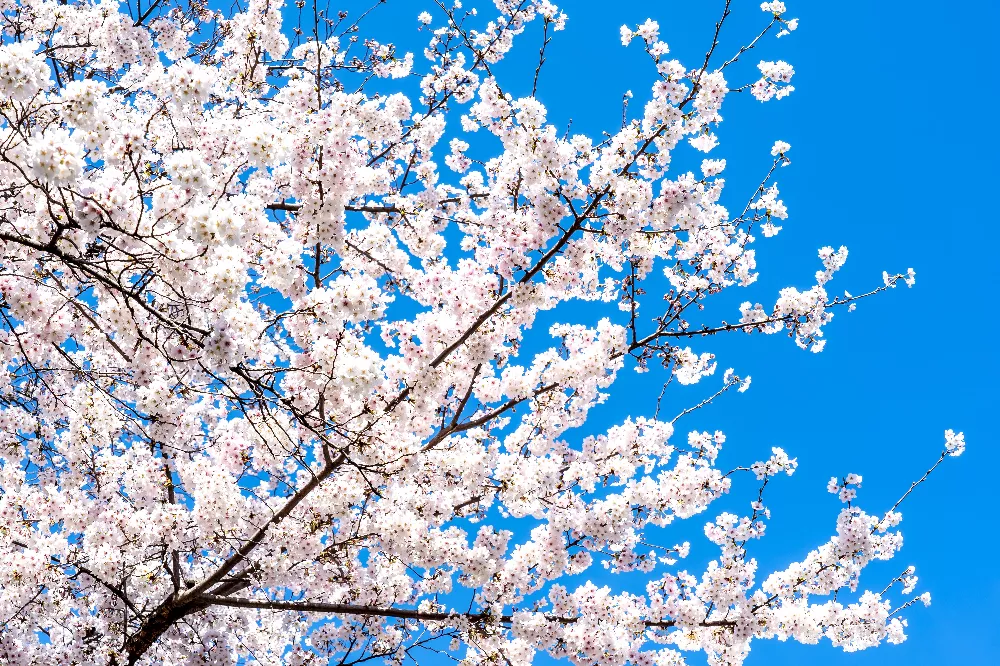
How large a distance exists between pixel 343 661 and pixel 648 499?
3.91 metres

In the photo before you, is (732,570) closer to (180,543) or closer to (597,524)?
(597,524)

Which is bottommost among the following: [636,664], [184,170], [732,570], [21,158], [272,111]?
[636,664]

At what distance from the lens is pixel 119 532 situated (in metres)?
8.46

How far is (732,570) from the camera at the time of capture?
8.34m

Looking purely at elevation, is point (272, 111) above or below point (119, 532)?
above

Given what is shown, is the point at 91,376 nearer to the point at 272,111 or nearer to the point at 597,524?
the point at 272,111

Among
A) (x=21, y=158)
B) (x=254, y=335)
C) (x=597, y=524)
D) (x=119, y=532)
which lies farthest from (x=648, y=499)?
(x=21, y=158)

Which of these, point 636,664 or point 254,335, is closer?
point 254,335

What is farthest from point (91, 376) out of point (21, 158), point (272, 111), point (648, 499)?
point (648, 499)

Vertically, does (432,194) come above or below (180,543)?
above

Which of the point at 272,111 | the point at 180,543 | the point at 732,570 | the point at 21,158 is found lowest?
the point at 732,570

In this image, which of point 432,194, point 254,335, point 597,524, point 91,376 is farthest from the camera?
point 432,194

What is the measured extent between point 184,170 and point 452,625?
523 centimetres

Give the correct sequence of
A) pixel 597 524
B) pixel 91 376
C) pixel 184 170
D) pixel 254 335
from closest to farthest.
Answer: pixel 184 170
pixel 254 335
pixel 91 376
pixel 597 524
